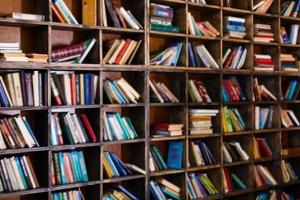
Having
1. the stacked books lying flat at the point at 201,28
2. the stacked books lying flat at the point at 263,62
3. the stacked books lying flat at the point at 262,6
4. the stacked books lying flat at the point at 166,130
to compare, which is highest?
the stacked books lying flat at the point at 262,6

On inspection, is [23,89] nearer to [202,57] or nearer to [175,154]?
[175,154]

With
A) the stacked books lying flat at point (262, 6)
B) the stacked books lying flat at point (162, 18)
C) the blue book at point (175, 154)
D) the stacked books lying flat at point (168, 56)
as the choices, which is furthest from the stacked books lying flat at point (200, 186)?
the stacked books lying flat at point (262, 6)

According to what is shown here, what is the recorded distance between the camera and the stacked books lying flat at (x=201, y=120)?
387cm

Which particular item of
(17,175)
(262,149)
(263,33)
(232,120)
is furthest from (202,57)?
(17,175)

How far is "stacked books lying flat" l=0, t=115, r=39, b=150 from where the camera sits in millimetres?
2979

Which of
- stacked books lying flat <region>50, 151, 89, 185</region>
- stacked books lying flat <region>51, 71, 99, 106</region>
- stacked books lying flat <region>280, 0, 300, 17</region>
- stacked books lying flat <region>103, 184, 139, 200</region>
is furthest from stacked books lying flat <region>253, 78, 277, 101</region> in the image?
stacked books lying flat <region>50, 151, 89, 185</region>

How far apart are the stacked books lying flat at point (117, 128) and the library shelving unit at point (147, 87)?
6 centimetres

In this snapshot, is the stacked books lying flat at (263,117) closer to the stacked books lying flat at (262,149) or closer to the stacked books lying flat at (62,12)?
the stacked books lying flat at (262,149)

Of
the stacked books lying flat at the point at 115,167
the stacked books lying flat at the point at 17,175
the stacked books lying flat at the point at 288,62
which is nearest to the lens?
the stacked books lying flat at the point at 17,175

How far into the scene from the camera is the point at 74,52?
10.8 feet

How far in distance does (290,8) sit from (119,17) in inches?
83.4

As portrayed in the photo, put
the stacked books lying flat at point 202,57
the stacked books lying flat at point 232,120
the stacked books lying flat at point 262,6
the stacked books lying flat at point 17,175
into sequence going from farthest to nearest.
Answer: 1. the stacked books lying flat at point 262,6
2. the stacked books lying flat at point 232,120
3. the stacked books lying flat at point 202,57
4. the stacked books lying flat at point 17,175

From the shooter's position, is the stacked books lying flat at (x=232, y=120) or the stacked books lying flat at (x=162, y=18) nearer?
the stacked books lying flat at (x=162, y=18)

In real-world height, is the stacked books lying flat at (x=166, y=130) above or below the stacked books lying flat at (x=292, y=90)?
below
